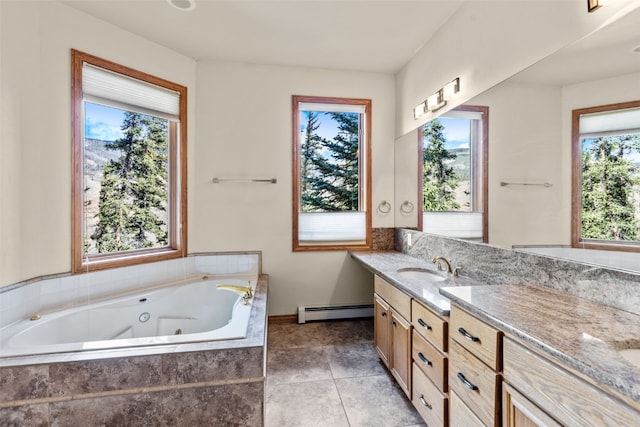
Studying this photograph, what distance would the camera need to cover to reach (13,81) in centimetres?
183

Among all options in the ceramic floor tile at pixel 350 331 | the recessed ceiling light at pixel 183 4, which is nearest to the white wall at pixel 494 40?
the recessed ceiling light at pixel 183 4

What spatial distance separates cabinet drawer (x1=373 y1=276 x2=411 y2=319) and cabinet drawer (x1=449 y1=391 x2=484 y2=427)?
50 centimetres

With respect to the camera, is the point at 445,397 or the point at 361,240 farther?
the point at 361,240

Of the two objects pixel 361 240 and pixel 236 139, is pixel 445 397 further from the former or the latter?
pixel 236 139

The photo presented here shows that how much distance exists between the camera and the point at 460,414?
132 centimetres

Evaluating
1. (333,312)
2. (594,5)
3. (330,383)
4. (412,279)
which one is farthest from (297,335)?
(594,5)

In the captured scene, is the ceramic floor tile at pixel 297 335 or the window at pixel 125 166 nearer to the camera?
the window at pixel 125 166

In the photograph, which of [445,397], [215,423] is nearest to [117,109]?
[215,423]

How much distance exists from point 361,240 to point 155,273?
6.58 ft

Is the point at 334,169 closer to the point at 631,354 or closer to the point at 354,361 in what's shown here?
the point at 354,361

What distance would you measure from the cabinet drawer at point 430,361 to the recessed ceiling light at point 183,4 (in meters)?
2.60

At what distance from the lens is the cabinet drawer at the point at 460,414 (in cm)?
123

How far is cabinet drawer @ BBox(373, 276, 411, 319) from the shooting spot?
1846mm

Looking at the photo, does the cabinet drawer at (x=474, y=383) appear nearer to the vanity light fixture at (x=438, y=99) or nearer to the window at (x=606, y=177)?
the window at (x=606, y=177)
